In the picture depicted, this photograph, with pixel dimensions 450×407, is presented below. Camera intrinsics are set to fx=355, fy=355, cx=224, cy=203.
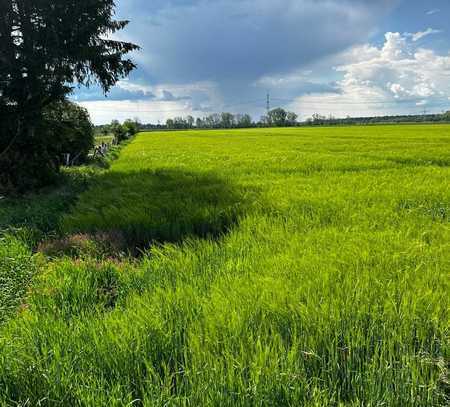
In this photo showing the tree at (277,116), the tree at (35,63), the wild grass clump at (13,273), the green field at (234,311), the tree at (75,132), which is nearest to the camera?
the green field at (234,311)

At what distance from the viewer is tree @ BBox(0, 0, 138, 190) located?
10.8 meters

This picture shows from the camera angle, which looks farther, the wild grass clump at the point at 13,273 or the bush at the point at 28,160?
the bush at the point at 28,160

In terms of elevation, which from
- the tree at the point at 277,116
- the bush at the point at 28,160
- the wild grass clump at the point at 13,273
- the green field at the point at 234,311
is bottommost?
the wild grass clump at the point at 13,273

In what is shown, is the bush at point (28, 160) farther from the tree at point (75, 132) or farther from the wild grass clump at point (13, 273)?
the wild grass clump at point (13, 273)

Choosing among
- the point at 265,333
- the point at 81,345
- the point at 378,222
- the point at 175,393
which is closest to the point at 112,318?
the point at 81,345

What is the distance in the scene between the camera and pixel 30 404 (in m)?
1.93

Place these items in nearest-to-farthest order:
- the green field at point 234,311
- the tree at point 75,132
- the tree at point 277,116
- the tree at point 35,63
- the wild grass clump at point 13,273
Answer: the green field at point 234,311 → the wild grass clump at point 13,273 → the tree at point 35,63 → the tree at point 75,132 → the tree at point 277,116

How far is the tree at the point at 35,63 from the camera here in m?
10.8

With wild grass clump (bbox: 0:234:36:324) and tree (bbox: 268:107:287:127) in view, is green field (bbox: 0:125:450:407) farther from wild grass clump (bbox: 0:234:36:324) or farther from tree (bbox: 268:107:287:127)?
tree (bbox: 268:107:287:127)

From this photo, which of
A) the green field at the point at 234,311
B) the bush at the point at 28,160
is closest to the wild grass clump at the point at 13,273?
the green field at the point at 234,311

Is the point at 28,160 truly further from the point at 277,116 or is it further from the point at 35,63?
the point at 277,116

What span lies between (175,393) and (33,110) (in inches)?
462

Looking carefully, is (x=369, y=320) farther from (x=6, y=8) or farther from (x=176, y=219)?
(x=6, y=8)

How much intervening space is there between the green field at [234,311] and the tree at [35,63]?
7.12 metres
